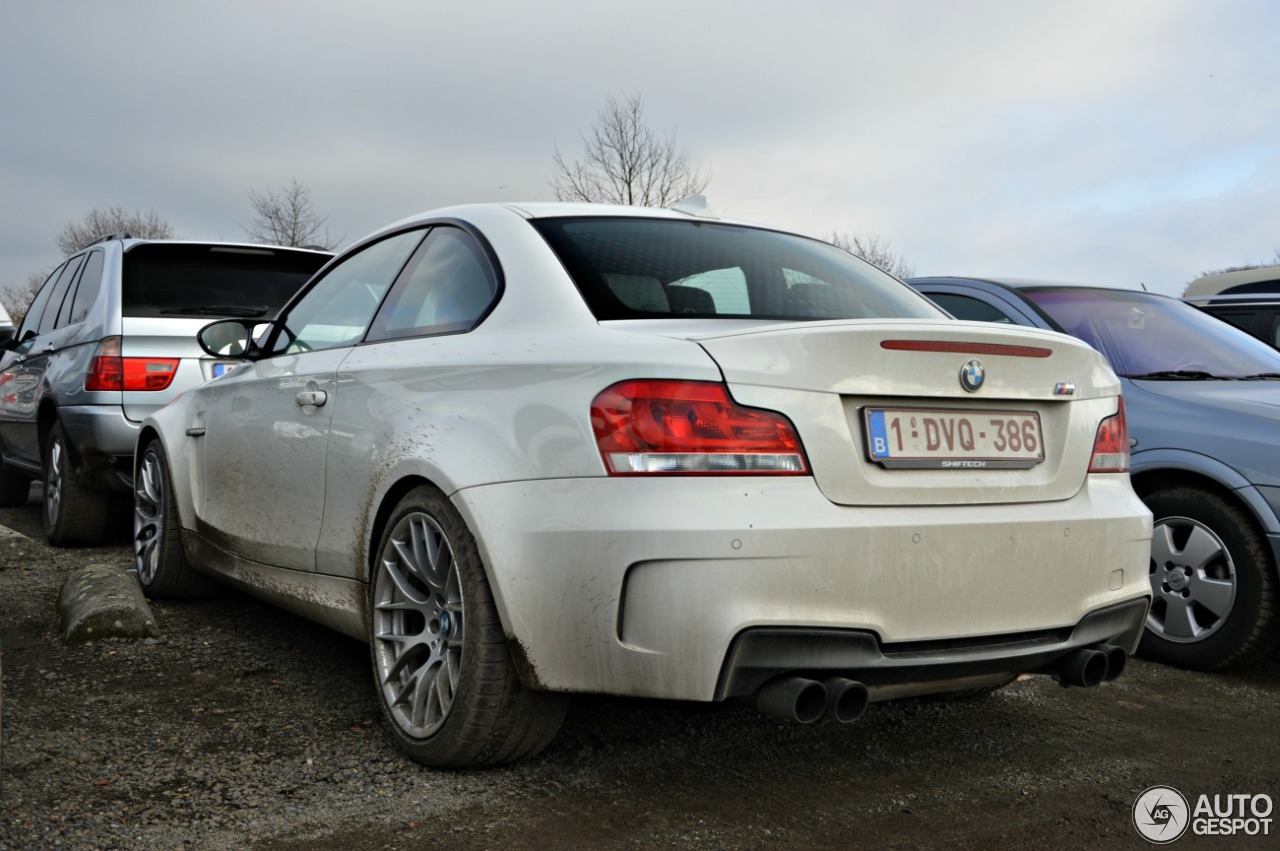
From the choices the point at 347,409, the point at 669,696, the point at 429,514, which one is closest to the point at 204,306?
the point at 347,409

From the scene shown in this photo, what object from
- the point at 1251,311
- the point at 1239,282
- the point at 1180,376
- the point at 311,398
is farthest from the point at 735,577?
the point at 1239,282

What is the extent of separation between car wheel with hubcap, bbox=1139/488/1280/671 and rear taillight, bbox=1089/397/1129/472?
4.90 feet

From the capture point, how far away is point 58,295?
A: 7.72m

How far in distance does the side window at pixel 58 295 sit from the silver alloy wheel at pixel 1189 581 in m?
6.17

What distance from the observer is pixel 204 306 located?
6.47 meters

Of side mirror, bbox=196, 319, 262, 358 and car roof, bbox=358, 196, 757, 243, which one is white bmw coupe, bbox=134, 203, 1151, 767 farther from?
side mirror, bbox=196, 319, 262, 358

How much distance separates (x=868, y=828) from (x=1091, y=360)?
1324 millimetres

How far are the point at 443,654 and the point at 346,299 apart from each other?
1.53 meters

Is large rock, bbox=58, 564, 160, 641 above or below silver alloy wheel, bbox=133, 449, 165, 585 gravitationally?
below

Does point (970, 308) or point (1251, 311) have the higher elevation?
point (1251, 311)

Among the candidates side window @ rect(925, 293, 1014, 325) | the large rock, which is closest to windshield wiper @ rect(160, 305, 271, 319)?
the large rock

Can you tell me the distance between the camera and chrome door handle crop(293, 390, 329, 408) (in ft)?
12.2

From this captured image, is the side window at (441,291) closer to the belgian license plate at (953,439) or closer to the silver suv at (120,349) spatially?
the belgian license plate at (953,439)

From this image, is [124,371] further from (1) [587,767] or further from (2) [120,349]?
(1) [587,767]
